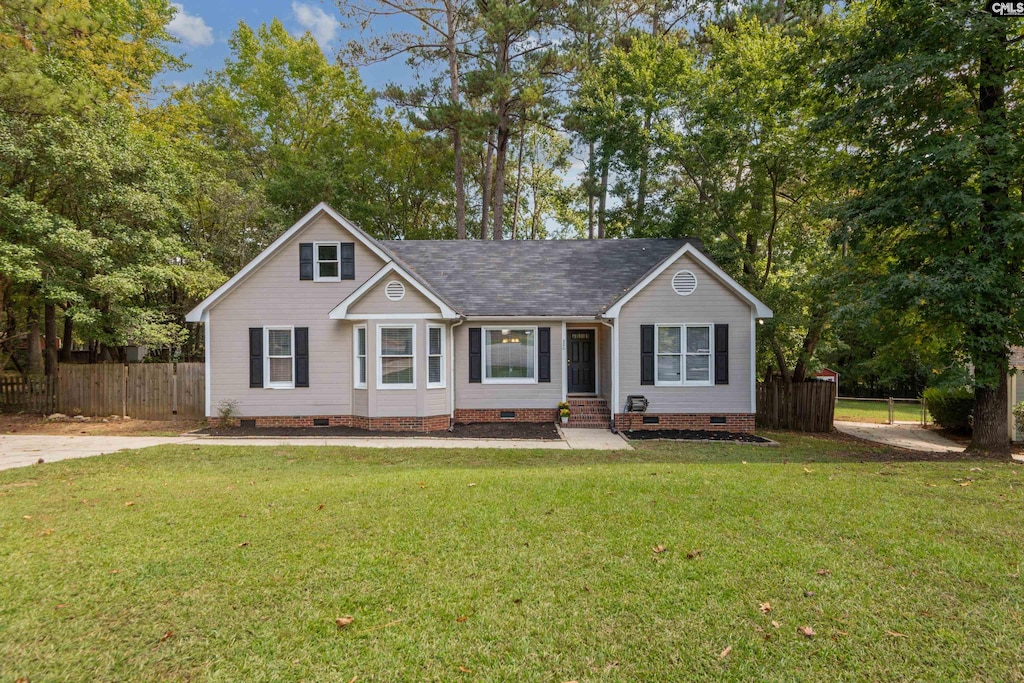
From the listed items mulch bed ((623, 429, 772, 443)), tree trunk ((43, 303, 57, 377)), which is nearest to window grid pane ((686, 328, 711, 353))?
mulch bed ((623, 429, 772, 443))

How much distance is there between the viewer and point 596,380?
15023 millimetres

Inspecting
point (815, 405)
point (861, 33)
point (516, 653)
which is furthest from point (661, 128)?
point (516, 653)

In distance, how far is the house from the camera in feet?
42.6

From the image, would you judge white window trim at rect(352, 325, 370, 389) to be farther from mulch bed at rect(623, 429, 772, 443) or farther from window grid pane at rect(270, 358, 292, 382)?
mulch bed at rect(623, 429, 772, 443)

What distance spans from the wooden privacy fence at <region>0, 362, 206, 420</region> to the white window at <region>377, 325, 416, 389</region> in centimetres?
636

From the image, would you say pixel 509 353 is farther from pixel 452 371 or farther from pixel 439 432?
pixel 439 432

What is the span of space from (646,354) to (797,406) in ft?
19.9

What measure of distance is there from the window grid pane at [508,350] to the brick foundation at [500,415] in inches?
48.0

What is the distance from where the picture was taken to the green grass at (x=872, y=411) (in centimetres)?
2131

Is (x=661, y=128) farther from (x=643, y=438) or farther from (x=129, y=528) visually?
(x=129, y=528)

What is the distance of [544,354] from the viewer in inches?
555

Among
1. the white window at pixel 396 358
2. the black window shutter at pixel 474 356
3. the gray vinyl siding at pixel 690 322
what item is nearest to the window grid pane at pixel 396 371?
the white window at pixel 396 358

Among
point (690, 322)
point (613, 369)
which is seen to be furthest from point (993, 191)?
point (613, 369)

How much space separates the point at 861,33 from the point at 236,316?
17.1m
